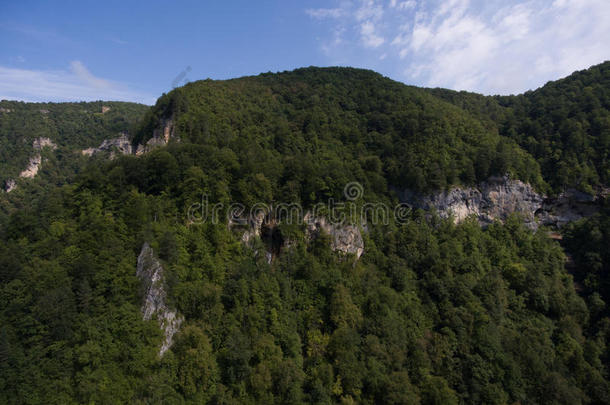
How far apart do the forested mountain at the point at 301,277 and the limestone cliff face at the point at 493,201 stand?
72.0 inches

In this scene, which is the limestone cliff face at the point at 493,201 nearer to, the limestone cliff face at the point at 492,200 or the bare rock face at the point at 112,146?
the limestone cliff face at the point at 492,200

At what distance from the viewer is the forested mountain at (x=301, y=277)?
79.9 feet

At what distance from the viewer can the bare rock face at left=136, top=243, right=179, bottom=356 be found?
25781mm

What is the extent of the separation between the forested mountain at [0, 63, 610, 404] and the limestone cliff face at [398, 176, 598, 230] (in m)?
1.83

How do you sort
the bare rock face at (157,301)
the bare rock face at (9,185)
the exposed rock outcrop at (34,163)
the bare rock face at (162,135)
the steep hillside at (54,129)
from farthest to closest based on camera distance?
the steep hillside at (54,129)
the exposed rock outcrop at (34,163)
the bare rock face at (9,185)
the bare rock face at (162,135)
the bare rock face at (157,301)

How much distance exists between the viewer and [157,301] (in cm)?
2605

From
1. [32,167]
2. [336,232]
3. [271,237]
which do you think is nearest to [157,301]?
[271,237]

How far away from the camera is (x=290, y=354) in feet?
99.9

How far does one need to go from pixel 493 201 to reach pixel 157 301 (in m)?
57.9

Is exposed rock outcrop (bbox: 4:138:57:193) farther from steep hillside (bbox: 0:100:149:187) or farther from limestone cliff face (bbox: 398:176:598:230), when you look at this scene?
limestone cliff face (bbox: 398:176:598:230)

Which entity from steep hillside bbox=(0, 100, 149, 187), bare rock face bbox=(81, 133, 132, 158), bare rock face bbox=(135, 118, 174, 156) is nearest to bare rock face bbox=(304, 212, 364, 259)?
bare rock face bbox=(135, 118, 174, 156)

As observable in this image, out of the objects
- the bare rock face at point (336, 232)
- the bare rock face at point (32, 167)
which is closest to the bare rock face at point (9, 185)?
the bare rock face at point (32, 167)

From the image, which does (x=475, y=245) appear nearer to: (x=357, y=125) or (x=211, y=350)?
(x=357, y=125)

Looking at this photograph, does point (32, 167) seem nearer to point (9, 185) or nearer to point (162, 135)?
point (9, 185)
